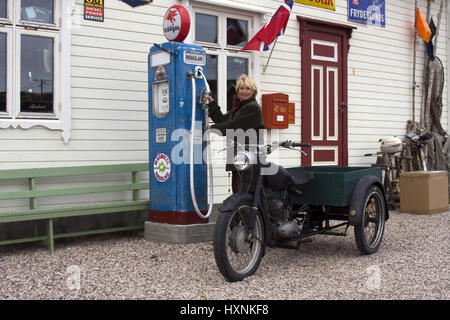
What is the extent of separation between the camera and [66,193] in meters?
5.95

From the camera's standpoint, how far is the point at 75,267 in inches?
202

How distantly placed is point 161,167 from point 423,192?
463 cm

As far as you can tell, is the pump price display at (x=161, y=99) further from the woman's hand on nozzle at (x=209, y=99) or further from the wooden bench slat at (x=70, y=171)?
the wooden bench slat at (x=70, y=171)

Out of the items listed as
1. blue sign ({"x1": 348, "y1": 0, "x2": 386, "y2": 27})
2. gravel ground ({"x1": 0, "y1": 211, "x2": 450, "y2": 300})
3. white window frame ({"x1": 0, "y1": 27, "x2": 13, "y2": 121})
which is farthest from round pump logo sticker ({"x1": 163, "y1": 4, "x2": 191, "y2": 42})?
blue sign ({"x1": 348, "y1": 0, "x2": 386, "y2": 27})

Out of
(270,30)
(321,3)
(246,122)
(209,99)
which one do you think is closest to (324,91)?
(321,3)

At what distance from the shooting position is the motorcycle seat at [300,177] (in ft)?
17.1

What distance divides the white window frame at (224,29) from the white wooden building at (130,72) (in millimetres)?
15

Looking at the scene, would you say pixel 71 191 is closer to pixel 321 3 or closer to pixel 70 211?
pixel 70 211

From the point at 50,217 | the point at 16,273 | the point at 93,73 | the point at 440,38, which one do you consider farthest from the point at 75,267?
the point at 440,38

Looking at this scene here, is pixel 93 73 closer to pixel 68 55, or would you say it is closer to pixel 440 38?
pixel 68 55

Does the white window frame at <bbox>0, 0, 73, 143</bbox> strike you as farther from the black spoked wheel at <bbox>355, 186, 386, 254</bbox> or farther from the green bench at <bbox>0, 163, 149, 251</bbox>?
the black spoked wheel at <bbox>355, 186, 386, 254</bbox>

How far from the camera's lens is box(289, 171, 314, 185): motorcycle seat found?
17.1 feet

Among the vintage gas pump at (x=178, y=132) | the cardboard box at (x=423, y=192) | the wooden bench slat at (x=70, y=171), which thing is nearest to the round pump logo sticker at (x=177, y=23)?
the vintage gas pump at (x=178, y=132)

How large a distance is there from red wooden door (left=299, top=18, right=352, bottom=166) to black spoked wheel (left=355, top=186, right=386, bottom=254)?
294 cm
